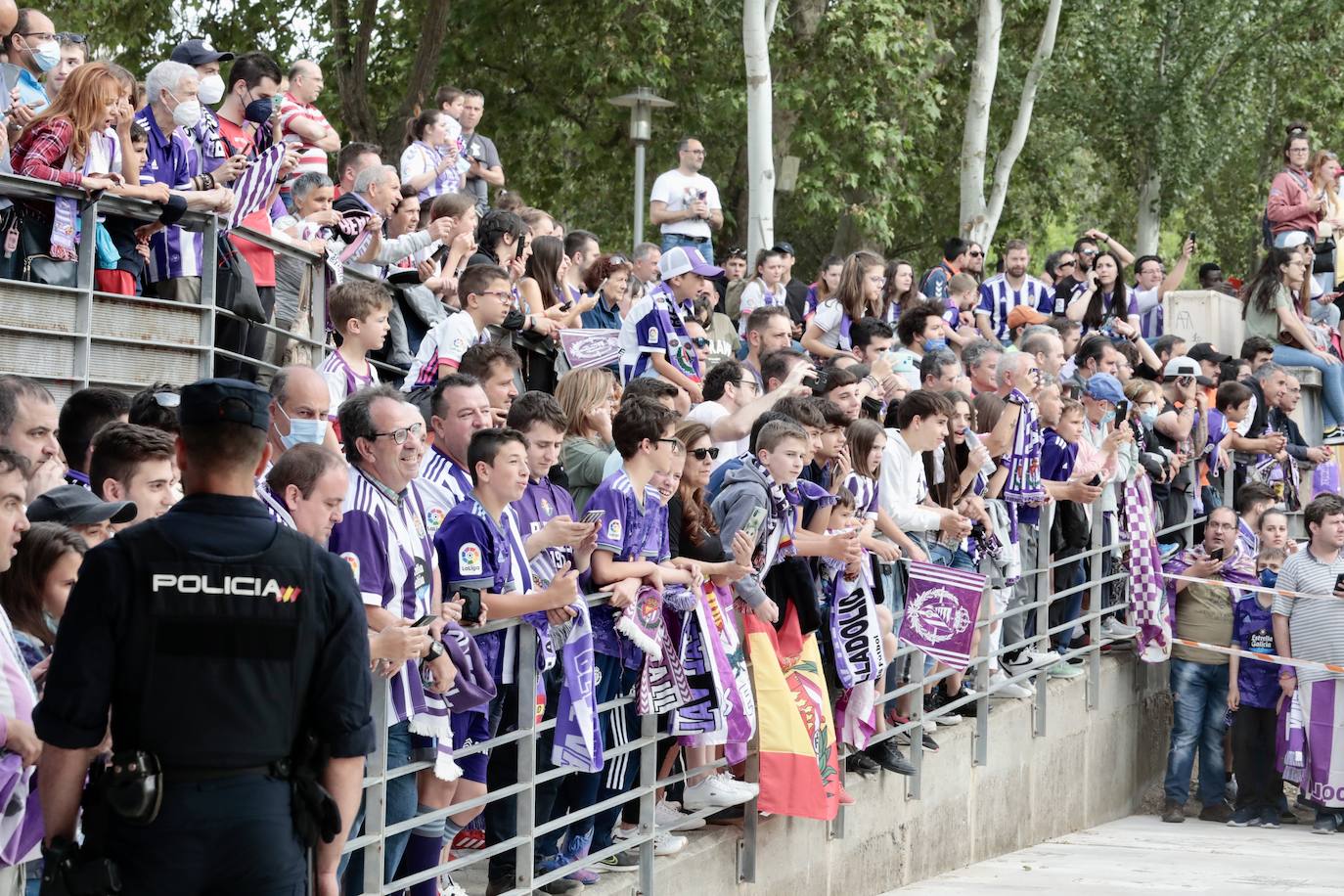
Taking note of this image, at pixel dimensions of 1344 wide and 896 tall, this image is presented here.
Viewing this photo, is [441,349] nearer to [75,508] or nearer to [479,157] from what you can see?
[75,508]

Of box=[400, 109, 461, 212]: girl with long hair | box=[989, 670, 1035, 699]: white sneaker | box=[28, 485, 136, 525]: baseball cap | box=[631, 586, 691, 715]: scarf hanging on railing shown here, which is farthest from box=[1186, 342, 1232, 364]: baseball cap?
box=[28, 485, 136, 525]: baseball cap

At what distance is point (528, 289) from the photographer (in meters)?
Result: 11.1

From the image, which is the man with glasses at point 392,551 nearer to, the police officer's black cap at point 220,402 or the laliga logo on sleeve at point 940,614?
the police officer's black cap at point 220,402

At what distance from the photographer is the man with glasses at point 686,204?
53.1 ft

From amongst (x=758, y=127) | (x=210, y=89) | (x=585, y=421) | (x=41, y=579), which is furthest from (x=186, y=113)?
(x=758, y=127)

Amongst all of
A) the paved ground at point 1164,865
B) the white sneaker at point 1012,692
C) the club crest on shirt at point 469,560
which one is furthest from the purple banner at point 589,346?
the club crest on shirt at point 469,560

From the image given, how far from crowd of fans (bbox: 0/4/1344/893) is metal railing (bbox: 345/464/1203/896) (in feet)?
0.25

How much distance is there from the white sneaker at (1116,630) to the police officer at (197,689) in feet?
37.1

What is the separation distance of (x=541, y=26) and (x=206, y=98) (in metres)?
15.5

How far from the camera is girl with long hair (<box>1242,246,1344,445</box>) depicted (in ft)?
64.8

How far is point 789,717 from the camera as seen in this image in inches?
351

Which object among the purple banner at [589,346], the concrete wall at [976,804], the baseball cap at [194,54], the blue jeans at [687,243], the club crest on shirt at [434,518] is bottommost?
the concrete wall at [976,804]

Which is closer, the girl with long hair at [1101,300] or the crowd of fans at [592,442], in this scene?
the crowd of fans at [592,442]

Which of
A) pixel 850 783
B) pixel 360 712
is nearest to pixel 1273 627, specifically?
pixel 850 783
